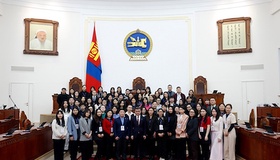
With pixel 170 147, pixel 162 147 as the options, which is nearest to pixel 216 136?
pixel 170 147

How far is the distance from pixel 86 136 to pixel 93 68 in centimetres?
503

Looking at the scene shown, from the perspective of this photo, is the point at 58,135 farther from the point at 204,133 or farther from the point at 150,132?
the point at 204,133

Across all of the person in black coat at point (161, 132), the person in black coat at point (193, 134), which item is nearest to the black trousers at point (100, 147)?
the person in black coat at point (161, 132)

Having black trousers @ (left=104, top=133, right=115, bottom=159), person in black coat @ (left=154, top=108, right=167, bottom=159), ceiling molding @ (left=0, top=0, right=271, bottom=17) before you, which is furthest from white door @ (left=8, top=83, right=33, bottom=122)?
person in black coat @ (left=154, top=108, right=167, bottom=159)

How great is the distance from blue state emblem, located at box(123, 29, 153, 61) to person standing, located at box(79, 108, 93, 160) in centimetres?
540

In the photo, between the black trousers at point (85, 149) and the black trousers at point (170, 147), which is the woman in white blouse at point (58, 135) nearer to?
the black trousers at point (85, 149)

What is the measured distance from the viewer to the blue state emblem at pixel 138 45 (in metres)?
11.2

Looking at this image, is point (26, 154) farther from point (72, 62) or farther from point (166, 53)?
point (166, 53)

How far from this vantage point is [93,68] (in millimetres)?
10734

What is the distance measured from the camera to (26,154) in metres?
5.45

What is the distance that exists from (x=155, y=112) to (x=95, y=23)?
5969 mm

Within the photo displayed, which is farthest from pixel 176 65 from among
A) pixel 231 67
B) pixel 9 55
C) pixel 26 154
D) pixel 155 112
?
pixel 26 154

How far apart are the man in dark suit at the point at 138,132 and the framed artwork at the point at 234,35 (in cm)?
557

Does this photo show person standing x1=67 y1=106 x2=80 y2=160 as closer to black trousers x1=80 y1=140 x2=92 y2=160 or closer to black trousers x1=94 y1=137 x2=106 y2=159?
black trousers x1=80 y1=140 x2=92 y2=160
